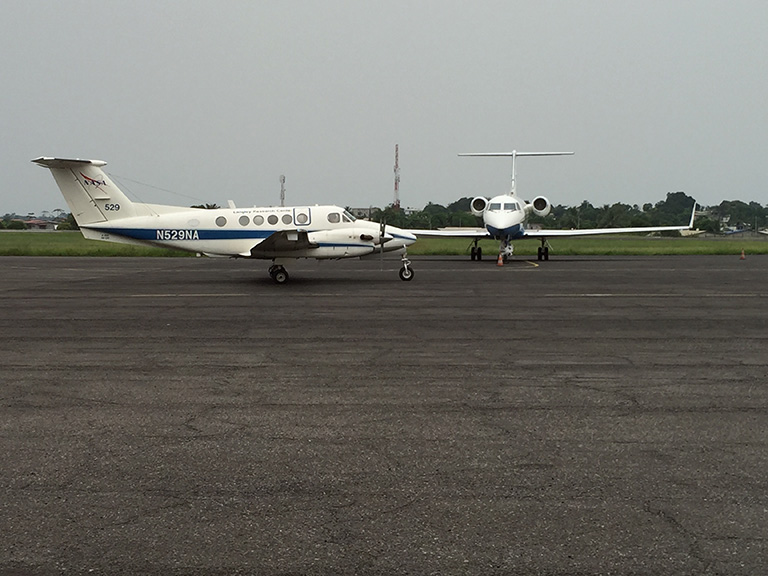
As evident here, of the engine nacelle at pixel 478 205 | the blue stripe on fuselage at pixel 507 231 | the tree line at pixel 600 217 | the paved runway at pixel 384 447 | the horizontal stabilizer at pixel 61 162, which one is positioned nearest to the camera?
the paved runway at pixel 384 447

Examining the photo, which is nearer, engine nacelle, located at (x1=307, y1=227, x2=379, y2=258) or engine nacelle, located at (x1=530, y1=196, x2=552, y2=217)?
engine nacelle, located at (x1=307, y1=227, x2=379, y2=258)

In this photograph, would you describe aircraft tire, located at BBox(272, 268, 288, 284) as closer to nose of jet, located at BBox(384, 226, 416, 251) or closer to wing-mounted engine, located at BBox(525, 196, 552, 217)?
nose of jet, located at BBox(384, 226, 416, 251)

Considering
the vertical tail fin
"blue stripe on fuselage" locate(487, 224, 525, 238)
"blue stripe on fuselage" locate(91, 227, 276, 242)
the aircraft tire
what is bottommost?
the aircraft tire

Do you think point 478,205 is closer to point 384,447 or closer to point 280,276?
point 280,276

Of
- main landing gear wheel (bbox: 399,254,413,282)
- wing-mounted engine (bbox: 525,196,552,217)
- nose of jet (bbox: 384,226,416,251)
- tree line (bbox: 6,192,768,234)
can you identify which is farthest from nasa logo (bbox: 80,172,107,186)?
tree line (bbox: 6,192,768,234)

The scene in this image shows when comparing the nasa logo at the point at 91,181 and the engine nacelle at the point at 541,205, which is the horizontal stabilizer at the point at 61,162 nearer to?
the nasa logo at the point at 91,181

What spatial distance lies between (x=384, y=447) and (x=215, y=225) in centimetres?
1797

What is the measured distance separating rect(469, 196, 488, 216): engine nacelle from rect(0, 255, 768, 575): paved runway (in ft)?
82.4

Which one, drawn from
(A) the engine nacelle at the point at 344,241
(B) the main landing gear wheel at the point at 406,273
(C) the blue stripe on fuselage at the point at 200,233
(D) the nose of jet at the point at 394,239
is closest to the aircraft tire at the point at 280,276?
(C) the blue stripe on fuselage at the point at 200,233

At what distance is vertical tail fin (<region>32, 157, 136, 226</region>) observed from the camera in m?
22.8

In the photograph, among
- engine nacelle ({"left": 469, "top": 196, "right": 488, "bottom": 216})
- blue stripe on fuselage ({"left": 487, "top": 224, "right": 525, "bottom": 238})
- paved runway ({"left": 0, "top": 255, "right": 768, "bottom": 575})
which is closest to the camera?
paved runway ({"left": 0, "top": 255, "right": 768, "bottom": 575})

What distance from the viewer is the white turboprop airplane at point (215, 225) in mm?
22750

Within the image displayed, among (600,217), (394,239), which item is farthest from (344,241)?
(600,217)

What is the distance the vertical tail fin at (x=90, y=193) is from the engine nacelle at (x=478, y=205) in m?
20.1
